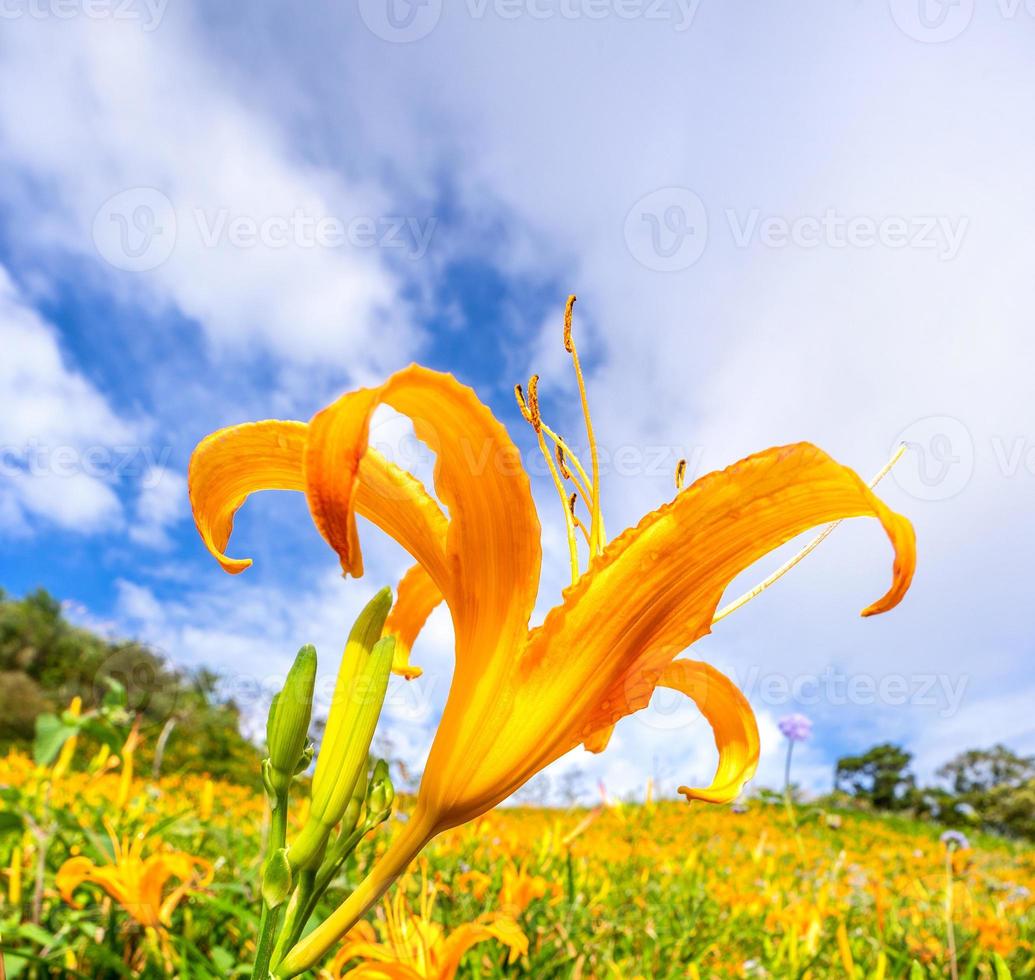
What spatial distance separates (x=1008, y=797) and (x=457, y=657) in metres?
19.8

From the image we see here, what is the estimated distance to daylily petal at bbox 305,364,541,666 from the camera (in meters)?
0.57

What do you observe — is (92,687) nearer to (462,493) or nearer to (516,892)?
(516,892)

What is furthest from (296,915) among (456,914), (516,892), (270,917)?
(456,914)

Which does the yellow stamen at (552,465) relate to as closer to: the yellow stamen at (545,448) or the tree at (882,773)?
the yellow stamen at (545,448)

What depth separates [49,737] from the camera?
6.30 feet

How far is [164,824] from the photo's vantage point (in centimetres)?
170

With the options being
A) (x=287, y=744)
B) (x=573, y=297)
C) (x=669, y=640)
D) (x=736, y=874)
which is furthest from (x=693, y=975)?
(x=736, y=874)

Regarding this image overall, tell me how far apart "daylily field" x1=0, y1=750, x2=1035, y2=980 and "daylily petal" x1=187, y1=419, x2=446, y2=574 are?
1.53ft

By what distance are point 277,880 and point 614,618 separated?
1.20 ft

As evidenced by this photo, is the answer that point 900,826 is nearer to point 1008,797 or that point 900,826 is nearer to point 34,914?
point 1008,797

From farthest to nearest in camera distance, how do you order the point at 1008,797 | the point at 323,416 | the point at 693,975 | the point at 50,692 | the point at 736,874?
1. the point at 1008,797
2. the point at 50,692
3. the point at 736,874
4. the point at 693,975
5. the point at 323,416

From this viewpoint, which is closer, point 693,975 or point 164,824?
point 693,975

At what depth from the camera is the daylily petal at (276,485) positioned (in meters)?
0.72

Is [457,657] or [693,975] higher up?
[457,657]
